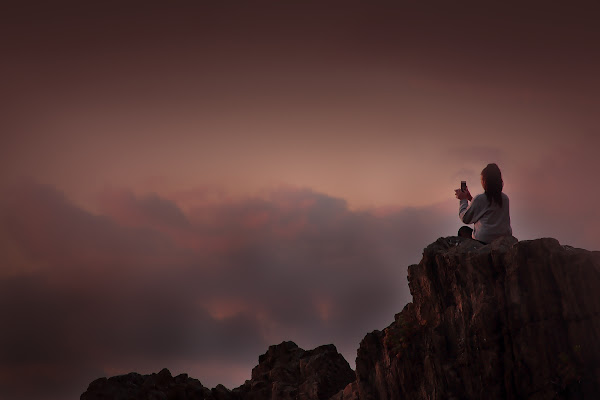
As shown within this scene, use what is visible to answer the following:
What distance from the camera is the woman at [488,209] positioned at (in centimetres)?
4772

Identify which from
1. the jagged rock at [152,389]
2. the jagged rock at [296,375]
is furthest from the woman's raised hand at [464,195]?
the jagged rock at [152,389]

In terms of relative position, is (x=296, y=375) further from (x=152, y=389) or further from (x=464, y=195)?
(x=464, y=195)

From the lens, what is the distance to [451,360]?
5138 cm

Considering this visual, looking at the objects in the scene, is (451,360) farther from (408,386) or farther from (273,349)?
(273,349)

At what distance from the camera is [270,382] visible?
76625mm

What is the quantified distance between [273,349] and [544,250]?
4068cm

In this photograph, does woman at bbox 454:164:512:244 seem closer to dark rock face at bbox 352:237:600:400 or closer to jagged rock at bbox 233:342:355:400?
dark rock face at bbox 352:237:600:400

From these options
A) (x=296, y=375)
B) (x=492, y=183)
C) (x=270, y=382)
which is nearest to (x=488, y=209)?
(x=492, y=183)

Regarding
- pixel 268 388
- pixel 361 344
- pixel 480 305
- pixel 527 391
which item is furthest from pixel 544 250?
pixel 268 388

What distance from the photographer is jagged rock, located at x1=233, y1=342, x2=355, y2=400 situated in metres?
69.8

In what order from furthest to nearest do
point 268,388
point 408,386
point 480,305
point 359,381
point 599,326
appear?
point 268,388 < point 359,381 < point 408,386 < point 480,305 < point 599,326

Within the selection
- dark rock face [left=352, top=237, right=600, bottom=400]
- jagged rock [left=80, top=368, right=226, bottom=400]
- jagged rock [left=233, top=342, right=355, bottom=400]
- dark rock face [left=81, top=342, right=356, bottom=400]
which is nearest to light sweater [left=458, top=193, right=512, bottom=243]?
dark rock face [left=352, top=237, right=600, bottom=400]

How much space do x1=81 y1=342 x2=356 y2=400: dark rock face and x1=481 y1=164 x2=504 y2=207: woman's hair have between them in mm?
30043

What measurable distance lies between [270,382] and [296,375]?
11.4 feet
